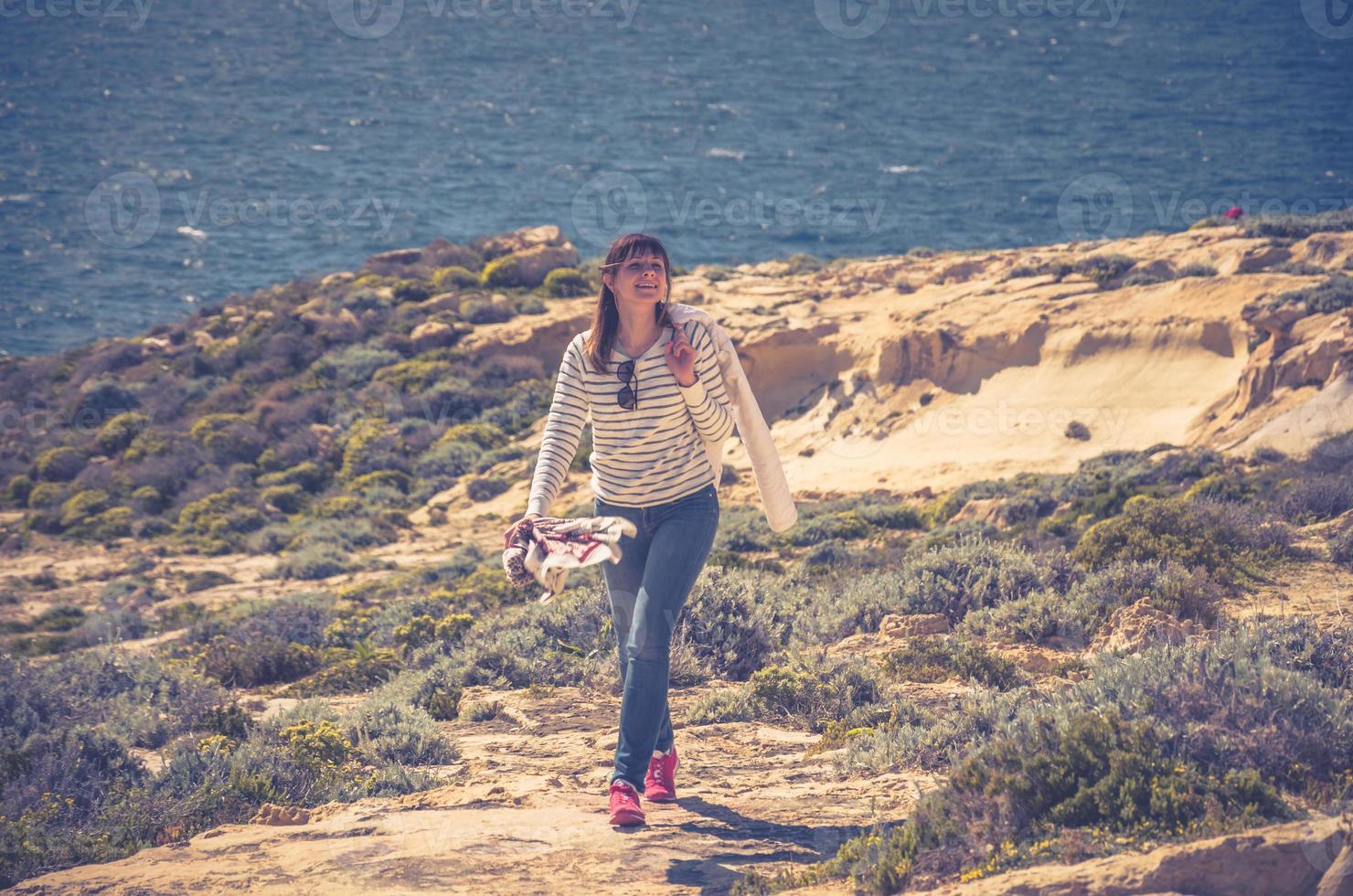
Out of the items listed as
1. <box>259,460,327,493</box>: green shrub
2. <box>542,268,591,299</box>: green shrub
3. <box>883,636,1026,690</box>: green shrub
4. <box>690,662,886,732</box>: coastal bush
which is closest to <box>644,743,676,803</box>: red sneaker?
<box>690,662,886,732</box>: coastal bush

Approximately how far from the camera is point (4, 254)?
53.4m

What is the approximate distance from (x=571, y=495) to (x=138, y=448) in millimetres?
9959

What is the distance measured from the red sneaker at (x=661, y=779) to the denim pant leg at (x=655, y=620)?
330mm

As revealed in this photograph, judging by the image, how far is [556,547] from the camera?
4.20 meters

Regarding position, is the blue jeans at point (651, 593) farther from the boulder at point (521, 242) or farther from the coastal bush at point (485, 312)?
the boulder at point (521, 242)

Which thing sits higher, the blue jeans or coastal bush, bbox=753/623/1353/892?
the blue jeans

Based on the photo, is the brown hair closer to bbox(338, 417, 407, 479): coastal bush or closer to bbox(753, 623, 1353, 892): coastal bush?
bbox(753, 623, 1353, 892): coastal bush

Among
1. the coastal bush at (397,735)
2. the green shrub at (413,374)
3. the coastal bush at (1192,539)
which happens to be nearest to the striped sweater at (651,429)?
the coastal bush at (397,735)

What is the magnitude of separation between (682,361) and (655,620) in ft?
3.27

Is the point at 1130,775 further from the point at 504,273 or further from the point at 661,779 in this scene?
the point at 504,273

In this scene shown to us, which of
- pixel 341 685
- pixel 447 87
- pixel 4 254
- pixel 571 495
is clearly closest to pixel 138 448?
pixel 571 495

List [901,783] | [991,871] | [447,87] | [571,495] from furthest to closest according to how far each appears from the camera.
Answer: [447,87] < [571,495] < [901,783] < [991,871]

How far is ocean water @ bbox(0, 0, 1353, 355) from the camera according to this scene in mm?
57000

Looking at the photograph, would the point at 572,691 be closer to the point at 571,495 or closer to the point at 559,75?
the point at 571,495
